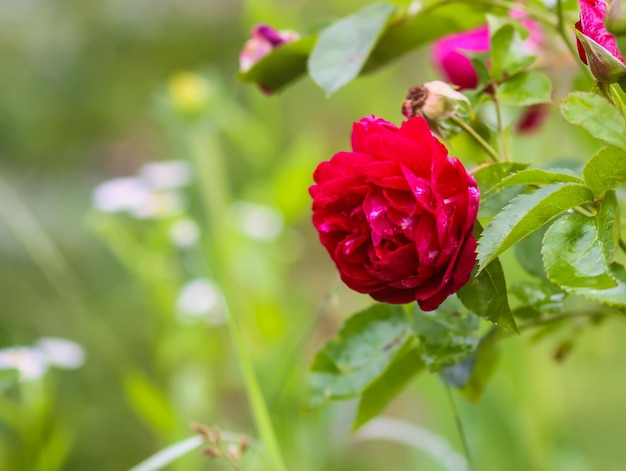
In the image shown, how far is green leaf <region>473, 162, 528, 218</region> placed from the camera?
0.35 meters

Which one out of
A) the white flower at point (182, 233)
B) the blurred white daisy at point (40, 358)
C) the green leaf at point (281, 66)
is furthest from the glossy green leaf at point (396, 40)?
the white flower at point (182, 233)

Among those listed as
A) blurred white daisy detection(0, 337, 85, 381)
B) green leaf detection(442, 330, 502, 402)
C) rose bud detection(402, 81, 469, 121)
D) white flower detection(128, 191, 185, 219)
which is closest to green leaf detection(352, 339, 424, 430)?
green leaf detection(442, 330, 502, 402)

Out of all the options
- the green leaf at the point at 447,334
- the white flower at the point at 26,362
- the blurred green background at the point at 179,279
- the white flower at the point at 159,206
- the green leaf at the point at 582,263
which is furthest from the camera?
the white flower at the point at 159,206

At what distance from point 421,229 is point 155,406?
1.76 feet

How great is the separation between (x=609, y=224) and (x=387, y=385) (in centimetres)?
17

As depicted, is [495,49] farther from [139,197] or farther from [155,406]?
[139,197]

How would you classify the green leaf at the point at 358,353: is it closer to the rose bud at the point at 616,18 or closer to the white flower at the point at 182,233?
the rose bud at the point at 616,18

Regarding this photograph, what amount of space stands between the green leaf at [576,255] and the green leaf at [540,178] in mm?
15

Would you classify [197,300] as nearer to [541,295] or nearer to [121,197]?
[121,197]

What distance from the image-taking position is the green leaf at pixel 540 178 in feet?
1.04

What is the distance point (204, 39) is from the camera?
7.18 ft

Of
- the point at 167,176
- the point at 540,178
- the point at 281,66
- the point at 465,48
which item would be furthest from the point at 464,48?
the point at 167,176

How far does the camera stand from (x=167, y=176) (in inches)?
40.0

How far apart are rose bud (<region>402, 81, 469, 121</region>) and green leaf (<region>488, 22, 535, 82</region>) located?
6 centimetres
